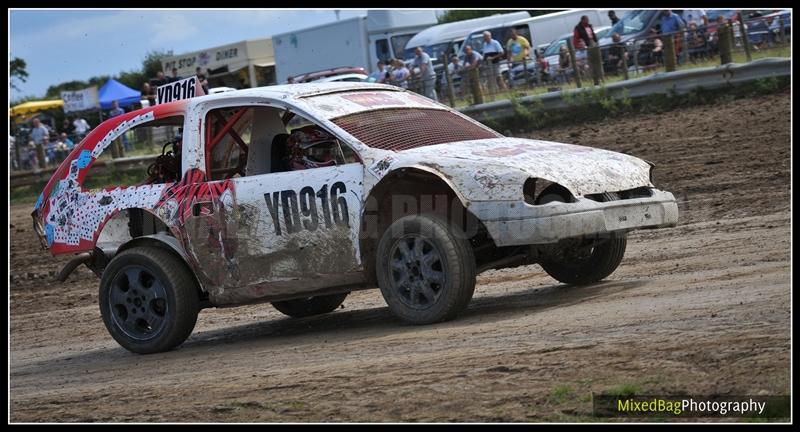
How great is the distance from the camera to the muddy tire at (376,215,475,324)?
715 cm

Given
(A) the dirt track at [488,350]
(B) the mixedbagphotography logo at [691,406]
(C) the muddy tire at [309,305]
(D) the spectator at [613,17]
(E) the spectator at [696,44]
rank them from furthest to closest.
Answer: (D) the spectator at [613,17]
(E) the spectator at [696,44]
(C) the muddy tire at [309,305]
(A) the dirt track at [488,350]
(B) the mixedbagphotography logo at [691,406]

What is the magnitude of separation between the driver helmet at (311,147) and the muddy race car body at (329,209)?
1 centimetres

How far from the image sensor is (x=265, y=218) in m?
7.84

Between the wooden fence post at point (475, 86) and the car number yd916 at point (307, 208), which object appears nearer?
the car number yd916 at point (307, 208)

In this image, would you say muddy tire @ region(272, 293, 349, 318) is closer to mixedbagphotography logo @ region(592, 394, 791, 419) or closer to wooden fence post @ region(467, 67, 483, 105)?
mixedbagphotography logo @ region(592, 394, 791, 419)

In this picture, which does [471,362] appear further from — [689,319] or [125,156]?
[125,156]

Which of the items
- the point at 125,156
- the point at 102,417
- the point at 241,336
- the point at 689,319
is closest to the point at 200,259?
the point at 241,336

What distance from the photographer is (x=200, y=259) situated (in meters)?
8.19

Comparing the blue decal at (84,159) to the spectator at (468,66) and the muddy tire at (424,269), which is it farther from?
the spectator at (468,66)

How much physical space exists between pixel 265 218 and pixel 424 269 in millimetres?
1192

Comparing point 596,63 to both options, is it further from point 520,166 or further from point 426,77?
point 520,166

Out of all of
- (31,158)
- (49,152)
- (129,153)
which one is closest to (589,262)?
(129,153)

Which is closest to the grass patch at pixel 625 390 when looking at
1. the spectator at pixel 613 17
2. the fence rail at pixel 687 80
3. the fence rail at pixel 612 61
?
the fence rail at pixel 687 80

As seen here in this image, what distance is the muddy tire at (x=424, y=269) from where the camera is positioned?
715cm
